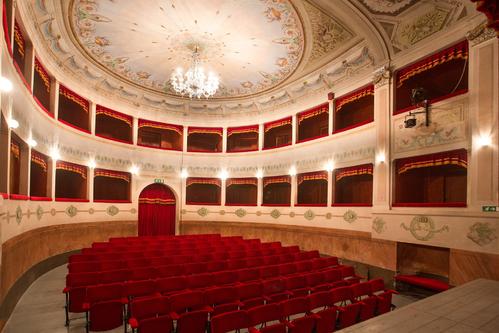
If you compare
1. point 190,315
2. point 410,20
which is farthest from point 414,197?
point 190,315

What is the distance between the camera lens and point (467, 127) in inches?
257

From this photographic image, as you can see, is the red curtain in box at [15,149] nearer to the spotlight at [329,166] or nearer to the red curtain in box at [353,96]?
the spotlight at [329,166]

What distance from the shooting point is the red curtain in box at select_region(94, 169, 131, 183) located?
1124cm

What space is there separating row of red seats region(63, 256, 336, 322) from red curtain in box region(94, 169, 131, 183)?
706cm

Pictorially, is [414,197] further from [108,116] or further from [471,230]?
[108,116]

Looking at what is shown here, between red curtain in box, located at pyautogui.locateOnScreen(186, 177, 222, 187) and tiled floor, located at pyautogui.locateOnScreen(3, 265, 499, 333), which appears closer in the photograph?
tiled floor, located at pyautogui.locateOnScreen(3, 265, 499, 333)

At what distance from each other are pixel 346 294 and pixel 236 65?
27.5ft

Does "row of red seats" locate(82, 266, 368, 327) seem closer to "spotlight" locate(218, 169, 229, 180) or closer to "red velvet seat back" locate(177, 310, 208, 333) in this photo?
"red velvet seat back" locate(177, 310, 208, 333)

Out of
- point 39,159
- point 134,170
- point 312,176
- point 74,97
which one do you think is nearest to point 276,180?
point 312,176

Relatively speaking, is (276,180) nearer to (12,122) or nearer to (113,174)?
(113,174)

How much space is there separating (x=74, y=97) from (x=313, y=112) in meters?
8.57

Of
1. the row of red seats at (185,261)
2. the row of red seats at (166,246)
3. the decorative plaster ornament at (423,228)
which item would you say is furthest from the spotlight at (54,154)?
the decorative plaster ornament at (423,228)

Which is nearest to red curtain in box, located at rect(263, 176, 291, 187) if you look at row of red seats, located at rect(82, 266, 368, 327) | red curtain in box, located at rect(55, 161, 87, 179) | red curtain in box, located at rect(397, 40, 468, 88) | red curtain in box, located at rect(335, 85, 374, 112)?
red curtain in box, located at rect(335, 85, 374, 112)

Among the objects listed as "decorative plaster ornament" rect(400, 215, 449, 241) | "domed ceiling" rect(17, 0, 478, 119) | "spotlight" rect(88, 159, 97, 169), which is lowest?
"decorative plaster ornament" rect(400, 215, 449, 241)
